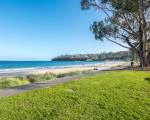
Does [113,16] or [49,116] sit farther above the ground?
[113,16]

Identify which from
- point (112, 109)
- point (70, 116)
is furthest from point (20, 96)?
point (112, 109)

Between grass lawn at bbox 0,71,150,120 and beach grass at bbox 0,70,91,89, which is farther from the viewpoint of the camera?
beach grass at bbox 0,70,91,89

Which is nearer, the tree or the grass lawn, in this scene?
the grass lawn

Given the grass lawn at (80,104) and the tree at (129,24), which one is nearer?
the grass lawn at (80,104)

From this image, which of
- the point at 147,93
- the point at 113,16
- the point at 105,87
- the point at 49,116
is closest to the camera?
the point at 49,116

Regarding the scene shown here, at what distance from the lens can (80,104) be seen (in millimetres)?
8609

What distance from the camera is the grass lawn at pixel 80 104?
304 inches

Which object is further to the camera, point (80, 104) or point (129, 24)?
point (129, 24)

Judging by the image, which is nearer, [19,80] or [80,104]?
[80,104]

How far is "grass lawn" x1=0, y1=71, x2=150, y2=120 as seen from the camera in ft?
25.3

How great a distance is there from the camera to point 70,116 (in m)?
7.66

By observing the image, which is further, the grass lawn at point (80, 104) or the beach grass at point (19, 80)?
the beach grass at point (19, 80)

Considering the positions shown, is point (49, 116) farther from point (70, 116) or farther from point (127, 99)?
point (127, 99)

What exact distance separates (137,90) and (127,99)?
4.69 ft
